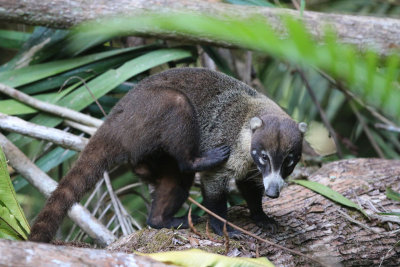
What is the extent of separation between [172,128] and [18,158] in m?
1.61

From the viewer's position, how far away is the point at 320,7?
288 inches

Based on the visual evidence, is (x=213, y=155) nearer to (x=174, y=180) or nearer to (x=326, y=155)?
(x=174, y=180)

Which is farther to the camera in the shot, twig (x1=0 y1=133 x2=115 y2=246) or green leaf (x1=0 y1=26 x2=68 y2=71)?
green leaf (x1=0 y1=26 x2=68 y2=71)

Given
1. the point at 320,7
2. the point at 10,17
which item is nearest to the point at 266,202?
the point at 10,17

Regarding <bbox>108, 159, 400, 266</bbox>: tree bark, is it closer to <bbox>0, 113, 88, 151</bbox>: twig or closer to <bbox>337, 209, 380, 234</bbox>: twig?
<bbox>337, 209, 380, 234</bbox>: twig

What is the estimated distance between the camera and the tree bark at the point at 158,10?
5.14 m

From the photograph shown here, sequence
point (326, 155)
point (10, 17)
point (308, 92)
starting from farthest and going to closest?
point (308, 92) < point (326, 155) < point (10, 17)

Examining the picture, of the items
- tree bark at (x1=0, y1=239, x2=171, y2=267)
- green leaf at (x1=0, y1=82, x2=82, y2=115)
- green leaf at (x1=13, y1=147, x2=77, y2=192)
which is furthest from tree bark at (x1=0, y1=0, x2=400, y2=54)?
tree bark at (x1=0, y1=239, x2=171, y2=267)

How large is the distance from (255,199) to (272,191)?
578 mm

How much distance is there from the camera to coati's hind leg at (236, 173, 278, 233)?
3762 mm

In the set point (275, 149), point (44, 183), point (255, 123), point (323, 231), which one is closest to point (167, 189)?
point (255, 123)

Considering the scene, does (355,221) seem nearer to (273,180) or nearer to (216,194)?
(273,180)

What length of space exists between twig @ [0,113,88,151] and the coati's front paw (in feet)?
5.83

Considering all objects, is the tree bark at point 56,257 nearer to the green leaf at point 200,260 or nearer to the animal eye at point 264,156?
the green leaf at point 200,260
